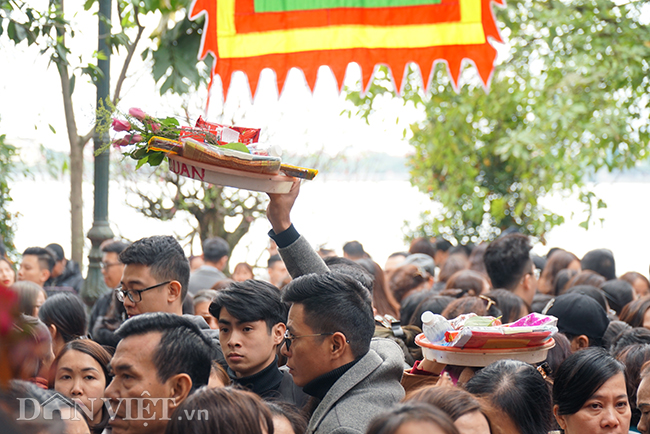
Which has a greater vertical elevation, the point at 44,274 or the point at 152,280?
the point at 152,280

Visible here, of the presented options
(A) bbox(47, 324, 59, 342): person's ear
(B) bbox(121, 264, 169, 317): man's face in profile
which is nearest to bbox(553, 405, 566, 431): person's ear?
(B) bbox(121, 264, 169, 317): man's face in profile

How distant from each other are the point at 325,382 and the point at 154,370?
704 mm

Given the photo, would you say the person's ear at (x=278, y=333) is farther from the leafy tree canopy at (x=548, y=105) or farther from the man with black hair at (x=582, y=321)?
the leafy tree canopy at (x=548, y=105)

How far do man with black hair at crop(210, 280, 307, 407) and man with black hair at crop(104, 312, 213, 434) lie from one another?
0.79 meters

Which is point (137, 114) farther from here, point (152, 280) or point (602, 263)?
point (602, 263)

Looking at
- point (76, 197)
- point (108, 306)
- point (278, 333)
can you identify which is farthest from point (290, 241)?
point (76, 197)

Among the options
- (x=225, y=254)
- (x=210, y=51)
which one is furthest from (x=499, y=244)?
(x=225, y=254)

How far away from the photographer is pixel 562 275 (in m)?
6.95

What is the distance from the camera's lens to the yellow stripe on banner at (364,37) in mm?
5629

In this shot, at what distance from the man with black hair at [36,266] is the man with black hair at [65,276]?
0.16 m

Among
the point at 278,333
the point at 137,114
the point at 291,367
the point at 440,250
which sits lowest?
the point at 440,250

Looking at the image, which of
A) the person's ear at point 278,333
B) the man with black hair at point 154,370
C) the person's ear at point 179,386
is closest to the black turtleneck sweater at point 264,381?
the person's ear at point 278,333

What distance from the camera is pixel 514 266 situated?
5.63 metres

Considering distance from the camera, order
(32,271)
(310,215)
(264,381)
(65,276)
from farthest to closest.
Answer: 1. (310,215)
2. (65,276)
3. (32,271)
4. (264,381)
